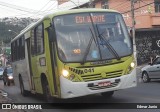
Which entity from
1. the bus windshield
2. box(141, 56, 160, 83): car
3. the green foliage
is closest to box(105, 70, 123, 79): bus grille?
the bus windshield

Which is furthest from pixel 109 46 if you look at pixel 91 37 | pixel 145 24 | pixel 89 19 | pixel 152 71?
pixel 145 24

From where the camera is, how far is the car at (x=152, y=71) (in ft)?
72.1

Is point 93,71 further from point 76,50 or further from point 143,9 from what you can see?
point 143,9

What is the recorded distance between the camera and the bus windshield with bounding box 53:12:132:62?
12.1m

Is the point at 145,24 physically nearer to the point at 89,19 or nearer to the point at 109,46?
the point at 89,19

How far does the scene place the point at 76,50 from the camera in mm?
12086

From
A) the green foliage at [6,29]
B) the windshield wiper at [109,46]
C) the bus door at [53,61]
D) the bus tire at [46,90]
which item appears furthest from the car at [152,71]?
the green foliage at [6,29]

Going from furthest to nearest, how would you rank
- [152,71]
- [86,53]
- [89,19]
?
1. [152,71]
2. [89,19]
3. [86,53]

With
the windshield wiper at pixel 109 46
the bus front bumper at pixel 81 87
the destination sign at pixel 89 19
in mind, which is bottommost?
the bus front bumper at pixel 81 87

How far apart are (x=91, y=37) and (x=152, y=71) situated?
11023 mm

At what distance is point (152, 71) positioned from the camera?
22609 millimetres

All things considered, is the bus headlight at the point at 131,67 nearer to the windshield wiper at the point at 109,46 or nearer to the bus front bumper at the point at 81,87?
the windshield wiper at the point at 109,46

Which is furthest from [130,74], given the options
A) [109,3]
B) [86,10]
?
[109,3]

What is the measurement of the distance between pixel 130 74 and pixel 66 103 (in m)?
2.86
